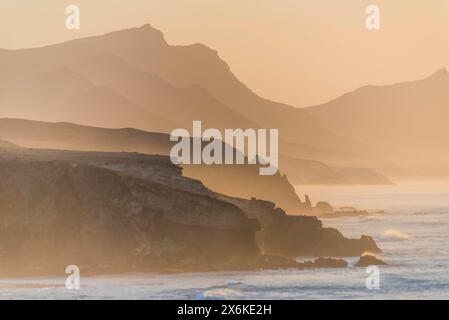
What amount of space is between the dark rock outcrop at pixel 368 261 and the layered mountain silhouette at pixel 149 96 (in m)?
5.10

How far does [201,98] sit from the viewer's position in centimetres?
6184

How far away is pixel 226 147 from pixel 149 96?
4.73 meters

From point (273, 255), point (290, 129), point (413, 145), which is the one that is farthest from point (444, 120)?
point (273, 255)

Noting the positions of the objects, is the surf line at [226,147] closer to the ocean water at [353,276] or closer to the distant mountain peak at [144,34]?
the ocean water at [353,276]

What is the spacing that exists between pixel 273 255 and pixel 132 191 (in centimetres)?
752

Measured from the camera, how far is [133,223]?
5638cm

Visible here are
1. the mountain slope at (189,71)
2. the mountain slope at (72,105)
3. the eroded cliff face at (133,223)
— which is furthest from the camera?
the mountain slope at (72,105)

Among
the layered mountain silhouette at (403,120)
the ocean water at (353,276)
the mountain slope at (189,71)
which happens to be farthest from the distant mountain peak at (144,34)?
the ocean water at (353,276)

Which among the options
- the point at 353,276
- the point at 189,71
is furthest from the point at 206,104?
the point at 353,276

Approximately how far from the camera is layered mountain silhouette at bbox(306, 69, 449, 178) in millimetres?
60125

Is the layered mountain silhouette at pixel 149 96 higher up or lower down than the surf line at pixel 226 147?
higher up

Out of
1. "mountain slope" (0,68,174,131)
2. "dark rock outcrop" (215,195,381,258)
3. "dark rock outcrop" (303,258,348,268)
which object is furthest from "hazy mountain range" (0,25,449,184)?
"dark rock outcrop" (303,258,348,268)

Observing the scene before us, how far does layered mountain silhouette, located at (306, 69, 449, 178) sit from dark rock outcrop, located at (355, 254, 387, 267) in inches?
226

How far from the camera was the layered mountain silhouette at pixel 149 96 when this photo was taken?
2356 inches
